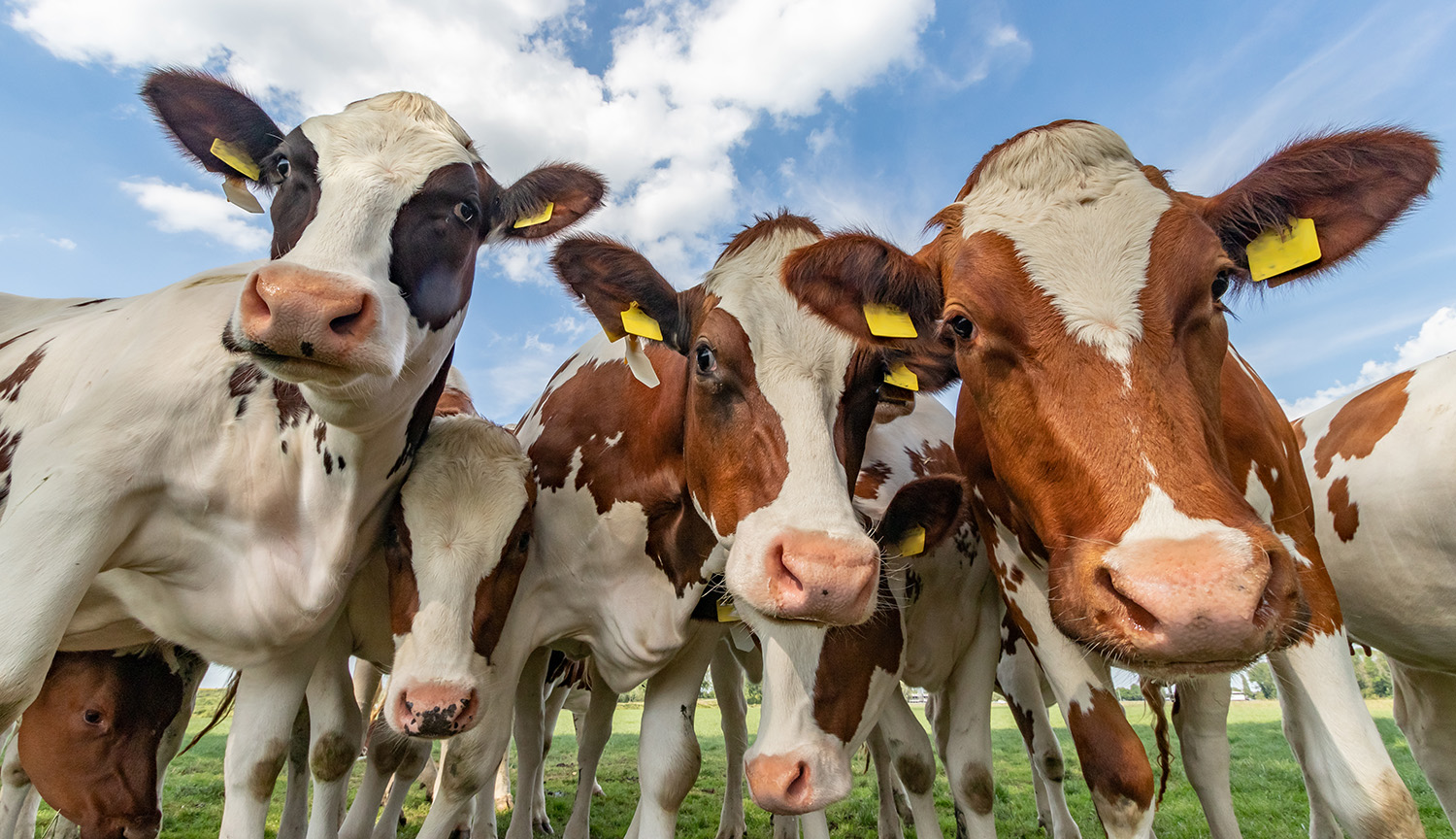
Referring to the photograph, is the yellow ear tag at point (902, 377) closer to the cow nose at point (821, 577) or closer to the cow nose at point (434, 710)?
the cow nose at point (821, 577)

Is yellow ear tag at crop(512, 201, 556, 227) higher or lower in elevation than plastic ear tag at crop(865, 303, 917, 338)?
higher

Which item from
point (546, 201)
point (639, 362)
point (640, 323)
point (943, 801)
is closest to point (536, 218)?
point (546, 201)

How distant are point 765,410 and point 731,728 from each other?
420 centimetres

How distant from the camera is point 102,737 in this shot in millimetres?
3877

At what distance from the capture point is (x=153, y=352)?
10.4ft

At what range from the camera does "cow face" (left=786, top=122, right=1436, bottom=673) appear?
5.65 ft

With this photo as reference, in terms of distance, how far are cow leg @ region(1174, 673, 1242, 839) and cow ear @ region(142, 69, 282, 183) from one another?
4.56m

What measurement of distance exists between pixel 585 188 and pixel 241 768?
2872 mm

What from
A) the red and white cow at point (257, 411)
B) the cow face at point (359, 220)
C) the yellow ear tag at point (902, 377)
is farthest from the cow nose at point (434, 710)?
the yellow ear tag at point (902, 377)

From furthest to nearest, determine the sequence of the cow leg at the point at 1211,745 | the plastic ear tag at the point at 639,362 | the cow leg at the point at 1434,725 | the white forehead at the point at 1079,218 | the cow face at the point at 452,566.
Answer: the cow leg at the point at 1434,725 < the plastic ear tag at the point at 639,362 < the cow leg at the point at 1211,745 < the cow face at the point at 452,566 < the white forehead at the point at 1079,218

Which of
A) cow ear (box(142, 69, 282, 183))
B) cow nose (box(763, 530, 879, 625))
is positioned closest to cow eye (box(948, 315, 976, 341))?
cow nose (box(763, 530, 879, 625))

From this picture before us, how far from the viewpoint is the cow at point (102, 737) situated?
383 cm

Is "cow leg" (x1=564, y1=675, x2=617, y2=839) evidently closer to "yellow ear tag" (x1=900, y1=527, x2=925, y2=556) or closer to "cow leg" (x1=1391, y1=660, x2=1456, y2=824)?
"yellow ear tag" (x1=900, y1=527, x2=925, y2=556)

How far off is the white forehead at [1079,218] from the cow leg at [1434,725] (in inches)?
179
